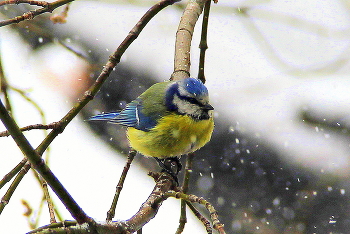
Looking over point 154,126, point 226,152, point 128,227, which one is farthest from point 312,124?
point 128,227

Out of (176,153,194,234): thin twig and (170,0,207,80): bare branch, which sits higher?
(170,0,207,80): bare branch

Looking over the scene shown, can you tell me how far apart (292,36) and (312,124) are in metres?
2.17

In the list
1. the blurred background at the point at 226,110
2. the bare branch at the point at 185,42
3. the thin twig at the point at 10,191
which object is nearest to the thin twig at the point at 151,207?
the thin twig at the point at 10,191

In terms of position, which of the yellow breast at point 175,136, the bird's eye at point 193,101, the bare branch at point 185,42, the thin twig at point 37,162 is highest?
the bare branch at point 185,42

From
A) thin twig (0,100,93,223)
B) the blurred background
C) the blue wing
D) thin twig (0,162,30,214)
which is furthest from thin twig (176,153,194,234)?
the blurred background

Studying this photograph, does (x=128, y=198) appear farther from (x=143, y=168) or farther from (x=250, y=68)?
(x=250, y=68)

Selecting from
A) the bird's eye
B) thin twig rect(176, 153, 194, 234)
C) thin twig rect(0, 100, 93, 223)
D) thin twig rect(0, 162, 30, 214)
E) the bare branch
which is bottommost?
thin twig rect(0, 100, 93, 223)

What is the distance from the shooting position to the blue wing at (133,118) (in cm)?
298

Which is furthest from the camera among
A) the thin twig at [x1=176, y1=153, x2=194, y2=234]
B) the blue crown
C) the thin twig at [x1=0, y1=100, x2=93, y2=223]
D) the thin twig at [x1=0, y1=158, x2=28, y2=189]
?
the blue crown

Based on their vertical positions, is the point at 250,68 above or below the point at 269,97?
above

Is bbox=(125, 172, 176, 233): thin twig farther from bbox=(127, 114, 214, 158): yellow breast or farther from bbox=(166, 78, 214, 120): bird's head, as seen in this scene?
bbox=(166, 78, 214, 120): bird's head

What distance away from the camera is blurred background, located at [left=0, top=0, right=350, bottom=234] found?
438cm

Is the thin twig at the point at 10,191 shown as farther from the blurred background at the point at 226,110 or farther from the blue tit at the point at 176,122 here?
the blurred background at the point at 226,110

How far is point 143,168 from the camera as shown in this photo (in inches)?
208
